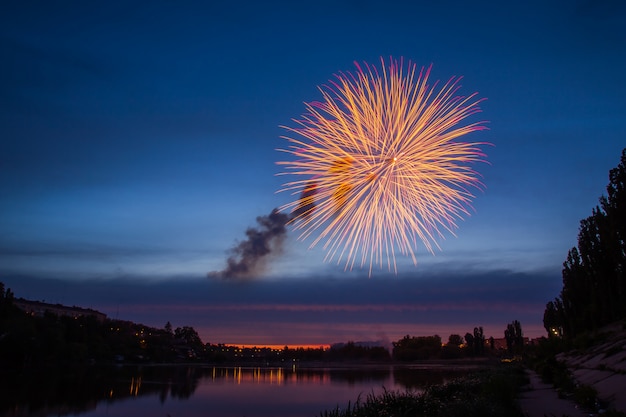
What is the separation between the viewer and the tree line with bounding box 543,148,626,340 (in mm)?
29969

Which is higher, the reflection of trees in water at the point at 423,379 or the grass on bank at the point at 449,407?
the grass on bank at the point at 449,407

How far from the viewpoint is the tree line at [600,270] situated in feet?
98.3

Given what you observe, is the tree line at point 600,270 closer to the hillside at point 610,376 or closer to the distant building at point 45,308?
the hillside at point 610,376

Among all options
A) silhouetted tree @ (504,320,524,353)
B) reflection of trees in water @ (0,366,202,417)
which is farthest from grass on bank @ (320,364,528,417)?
silhouetted tree @ (504,320,524,353)

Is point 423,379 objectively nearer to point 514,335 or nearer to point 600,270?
point 600,270

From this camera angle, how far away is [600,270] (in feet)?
127

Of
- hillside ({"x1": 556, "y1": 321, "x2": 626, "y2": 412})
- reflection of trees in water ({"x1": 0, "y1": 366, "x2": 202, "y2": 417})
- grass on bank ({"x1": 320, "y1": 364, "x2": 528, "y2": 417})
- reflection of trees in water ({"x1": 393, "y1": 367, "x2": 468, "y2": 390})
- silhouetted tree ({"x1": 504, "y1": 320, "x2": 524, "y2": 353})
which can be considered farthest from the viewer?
silhouetted tree ({"x1": 504, "y1": 320, "x2": 524, "y2": 353})

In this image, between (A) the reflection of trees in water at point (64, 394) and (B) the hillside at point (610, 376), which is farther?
(A) the reflection of trees in water at point (64, 394)

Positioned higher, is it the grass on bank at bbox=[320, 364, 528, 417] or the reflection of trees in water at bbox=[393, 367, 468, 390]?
the grass on bank at bbox=[320, 364, 528, 417]

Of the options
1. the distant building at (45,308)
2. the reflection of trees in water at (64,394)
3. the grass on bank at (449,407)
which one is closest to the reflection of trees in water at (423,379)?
the grass on bank at (449,407)

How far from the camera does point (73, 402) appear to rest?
30.2m

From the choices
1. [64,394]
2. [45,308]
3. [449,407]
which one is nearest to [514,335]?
[64,394]

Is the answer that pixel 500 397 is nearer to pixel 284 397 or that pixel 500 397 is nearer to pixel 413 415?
pixel 413 415

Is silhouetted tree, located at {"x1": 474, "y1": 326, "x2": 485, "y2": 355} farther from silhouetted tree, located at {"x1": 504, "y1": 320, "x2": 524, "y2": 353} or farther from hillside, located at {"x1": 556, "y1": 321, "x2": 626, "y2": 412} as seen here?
hillside, located at {"x1": 556, "y1": 321, "x2": 626, "y2": 412}
